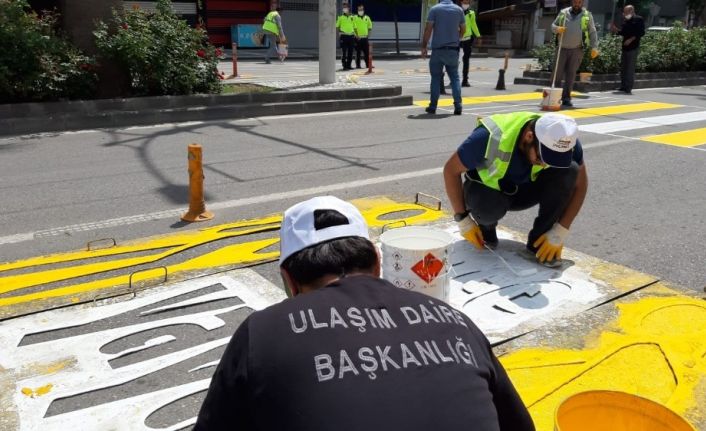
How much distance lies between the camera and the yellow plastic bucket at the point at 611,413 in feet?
6.63

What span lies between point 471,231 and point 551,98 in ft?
27.2

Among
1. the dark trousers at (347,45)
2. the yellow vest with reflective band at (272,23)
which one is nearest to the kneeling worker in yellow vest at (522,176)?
the yellow vest with reflective band at (272,23)

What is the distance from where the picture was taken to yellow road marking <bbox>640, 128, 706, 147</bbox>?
360 inches

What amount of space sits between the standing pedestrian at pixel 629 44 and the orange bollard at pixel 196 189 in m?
12.5

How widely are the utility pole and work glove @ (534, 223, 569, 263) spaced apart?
9.30 m

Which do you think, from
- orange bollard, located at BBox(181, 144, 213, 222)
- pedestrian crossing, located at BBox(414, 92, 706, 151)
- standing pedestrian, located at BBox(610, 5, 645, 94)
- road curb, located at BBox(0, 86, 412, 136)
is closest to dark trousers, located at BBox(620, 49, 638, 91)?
standing pedestrian, located at BBox(610, 5, 645, 94)

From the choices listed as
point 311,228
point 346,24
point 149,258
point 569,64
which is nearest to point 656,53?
point 569,64

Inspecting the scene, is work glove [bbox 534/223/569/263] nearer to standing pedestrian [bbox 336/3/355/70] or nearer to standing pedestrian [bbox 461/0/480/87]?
standing pedestrian [bbox 461/0/480/87]

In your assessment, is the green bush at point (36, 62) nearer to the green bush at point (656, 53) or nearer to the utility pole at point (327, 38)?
the utility pole at point (327, 38)

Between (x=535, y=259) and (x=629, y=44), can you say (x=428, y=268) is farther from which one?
(x=629, y=44)

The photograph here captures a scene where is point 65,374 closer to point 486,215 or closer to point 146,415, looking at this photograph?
point 146,415

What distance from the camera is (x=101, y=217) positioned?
17.9 ft

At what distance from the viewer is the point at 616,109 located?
1241cm

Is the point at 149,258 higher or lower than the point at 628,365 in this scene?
higher
